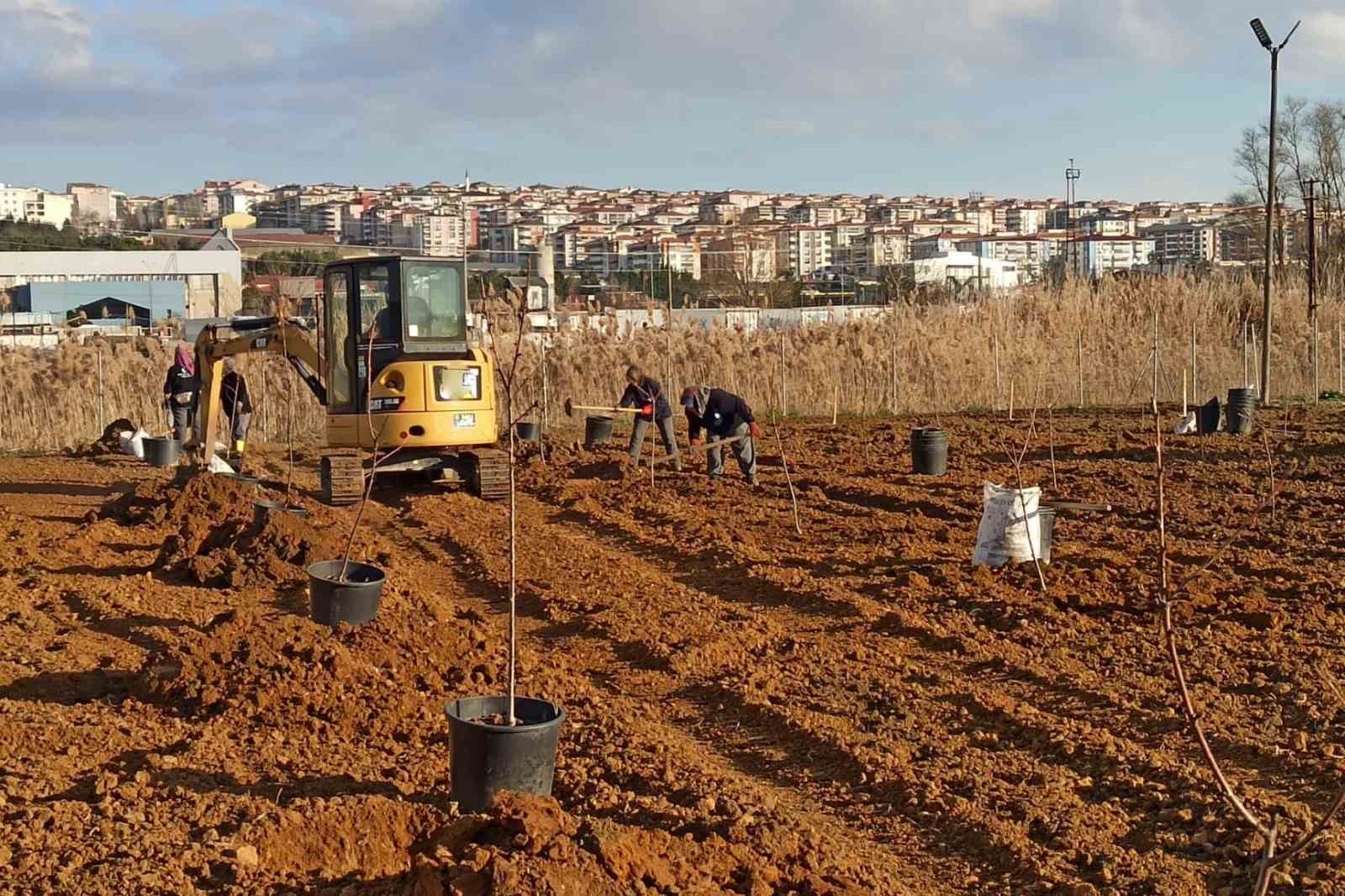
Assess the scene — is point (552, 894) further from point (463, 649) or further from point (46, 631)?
point (46, 631)

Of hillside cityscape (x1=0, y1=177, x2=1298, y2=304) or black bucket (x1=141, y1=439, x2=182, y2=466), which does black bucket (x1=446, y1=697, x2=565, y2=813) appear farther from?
hillside cityscape (x1=0, y1=177, x2=1298, y2=304)

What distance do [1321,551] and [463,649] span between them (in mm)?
7213

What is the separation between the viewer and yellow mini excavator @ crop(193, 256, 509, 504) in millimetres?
14570

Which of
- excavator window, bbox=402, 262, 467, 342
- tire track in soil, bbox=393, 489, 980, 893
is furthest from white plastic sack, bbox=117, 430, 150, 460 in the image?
tire track in soil, bbox=393, 489, 980, 893

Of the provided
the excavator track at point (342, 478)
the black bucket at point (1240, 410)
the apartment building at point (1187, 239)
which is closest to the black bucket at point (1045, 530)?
the excavator track at point (342, 478)

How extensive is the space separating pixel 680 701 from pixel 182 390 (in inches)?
539

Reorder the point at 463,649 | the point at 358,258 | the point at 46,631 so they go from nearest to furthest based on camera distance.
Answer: the point at 463,649, the point at 46,631, the point at 358,258

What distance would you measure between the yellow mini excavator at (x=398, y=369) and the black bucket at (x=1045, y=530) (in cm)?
647

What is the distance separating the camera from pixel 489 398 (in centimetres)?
1505

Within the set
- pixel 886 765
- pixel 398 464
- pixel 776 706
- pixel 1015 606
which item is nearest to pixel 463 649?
pixel 776 706

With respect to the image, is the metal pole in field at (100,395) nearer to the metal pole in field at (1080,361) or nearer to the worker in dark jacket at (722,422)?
the worker in dark jacket at (722,422)

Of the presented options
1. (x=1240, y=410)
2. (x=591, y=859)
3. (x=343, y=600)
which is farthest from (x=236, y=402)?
(x=591, y=859)

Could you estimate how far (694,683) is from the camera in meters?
8.07

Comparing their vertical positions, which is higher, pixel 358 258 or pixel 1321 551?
pixel 358 258
